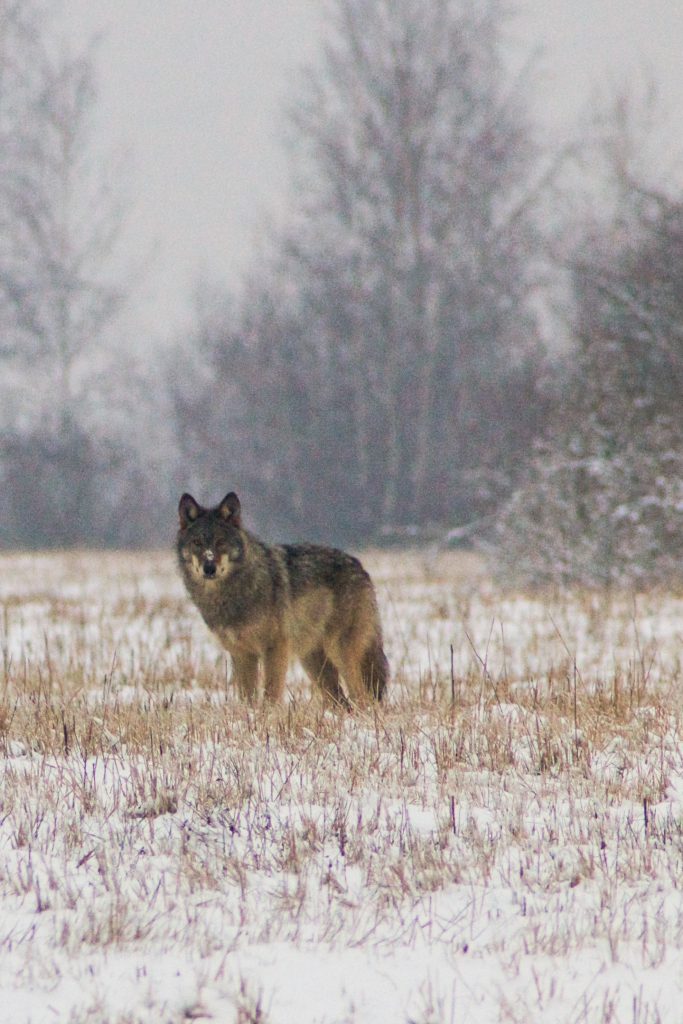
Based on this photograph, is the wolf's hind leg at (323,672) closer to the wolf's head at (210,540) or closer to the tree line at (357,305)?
the wolf's head at (210,540)

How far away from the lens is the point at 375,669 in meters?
7.11

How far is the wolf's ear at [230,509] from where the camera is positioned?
7.12 m

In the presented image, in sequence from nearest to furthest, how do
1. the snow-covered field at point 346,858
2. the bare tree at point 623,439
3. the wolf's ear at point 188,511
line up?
the snow-covered field at point 346,858 → the wolf's ear at point 188,511 → the bare tree at point 623,439

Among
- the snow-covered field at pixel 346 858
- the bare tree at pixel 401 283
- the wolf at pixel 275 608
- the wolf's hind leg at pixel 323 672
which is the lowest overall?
the snow-covered field at pixel 346 858

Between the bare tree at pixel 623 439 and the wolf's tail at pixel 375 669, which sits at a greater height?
the bare tree at pixel 623 439

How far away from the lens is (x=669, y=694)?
21.2ft

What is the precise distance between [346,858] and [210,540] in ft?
11.2

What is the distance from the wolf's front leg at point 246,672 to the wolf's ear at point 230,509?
0.83 m

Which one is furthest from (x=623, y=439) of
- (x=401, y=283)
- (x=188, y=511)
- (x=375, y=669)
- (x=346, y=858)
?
(x=401, y=283)

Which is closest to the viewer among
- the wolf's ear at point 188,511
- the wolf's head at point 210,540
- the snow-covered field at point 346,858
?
the snow-covered field at point 346,858

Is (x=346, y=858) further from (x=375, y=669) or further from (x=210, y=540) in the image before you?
(x=210, y=540)

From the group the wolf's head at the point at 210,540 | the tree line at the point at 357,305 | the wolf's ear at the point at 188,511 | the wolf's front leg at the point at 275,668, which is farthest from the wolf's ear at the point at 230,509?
the tree line at the point at 357,305

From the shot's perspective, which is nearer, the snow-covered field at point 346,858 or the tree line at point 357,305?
the snow-covered field at point 346,858

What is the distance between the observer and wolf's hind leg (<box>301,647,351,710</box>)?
7.18m
